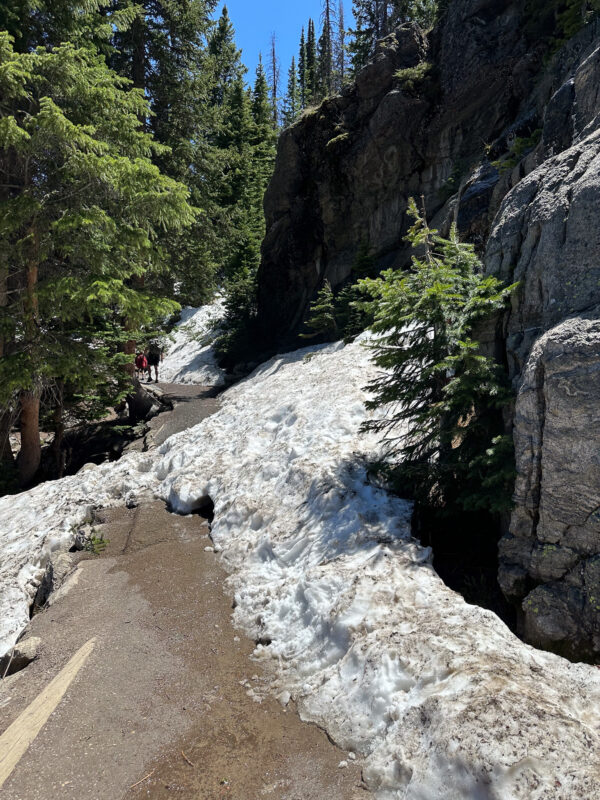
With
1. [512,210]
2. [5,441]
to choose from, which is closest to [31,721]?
[512,210]

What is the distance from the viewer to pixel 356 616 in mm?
4922

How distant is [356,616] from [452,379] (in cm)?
338

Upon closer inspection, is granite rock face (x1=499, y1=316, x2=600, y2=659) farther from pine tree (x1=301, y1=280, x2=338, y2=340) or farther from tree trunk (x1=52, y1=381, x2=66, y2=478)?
pine tree (x1=301, y1=280, x2=338, y2=340)

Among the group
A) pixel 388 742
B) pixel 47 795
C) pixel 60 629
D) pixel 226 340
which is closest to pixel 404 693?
pixel 388 742

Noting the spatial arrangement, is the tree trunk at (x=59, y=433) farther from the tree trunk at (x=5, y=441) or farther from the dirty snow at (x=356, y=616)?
the dirty snow at (x=356, y=616)

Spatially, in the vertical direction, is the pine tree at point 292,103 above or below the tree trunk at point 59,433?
above

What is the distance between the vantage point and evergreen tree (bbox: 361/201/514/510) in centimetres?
559

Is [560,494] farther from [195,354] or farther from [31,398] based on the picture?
[195,354]

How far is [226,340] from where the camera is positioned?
90.1 ft

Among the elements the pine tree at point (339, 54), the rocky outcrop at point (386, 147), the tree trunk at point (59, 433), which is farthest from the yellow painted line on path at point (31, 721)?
the pine tree at point (339, 54)

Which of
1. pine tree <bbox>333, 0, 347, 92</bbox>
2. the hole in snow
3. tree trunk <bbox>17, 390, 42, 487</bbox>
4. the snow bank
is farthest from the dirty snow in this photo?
pine tree <bbox>333, 0, 347, 92</bbox>

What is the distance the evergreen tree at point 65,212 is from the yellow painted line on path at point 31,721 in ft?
26.4

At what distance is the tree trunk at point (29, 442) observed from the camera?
1287 centimetres

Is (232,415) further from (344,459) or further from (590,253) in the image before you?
(590,253)
